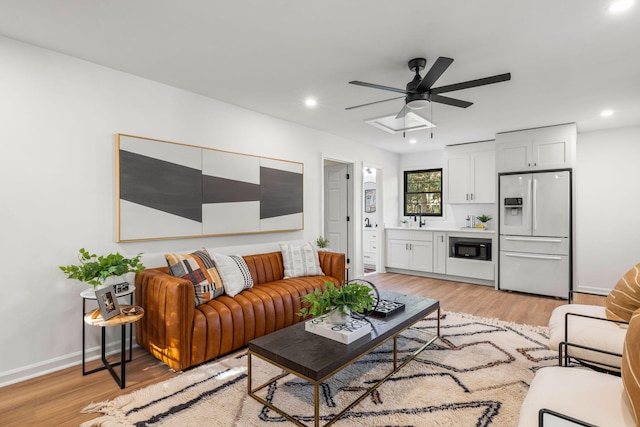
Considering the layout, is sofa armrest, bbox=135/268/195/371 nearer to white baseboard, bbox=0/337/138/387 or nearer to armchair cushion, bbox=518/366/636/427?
white baseboard, bbox=0/337/138/387

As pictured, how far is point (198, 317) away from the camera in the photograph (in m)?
2.51

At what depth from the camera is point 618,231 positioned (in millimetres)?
4758

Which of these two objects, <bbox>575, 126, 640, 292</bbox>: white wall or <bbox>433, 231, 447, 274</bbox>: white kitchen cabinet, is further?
<bbox>433, 231, 447, 274</bbox>: white kitchen cabinet

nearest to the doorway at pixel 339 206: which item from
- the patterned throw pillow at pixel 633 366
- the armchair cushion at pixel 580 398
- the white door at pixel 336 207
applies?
the white door at pixel 336 207

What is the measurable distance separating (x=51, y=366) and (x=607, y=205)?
6.97 metres

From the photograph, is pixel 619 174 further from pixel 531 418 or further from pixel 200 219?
pixel 200 219

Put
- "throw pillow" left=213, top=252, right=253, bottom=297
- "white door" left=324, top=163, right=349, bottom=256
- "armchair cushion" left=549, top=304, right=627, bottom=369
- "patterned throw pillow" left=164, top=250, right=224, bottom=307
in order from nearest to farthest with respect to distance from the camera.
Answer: "armchair cushion" left=549, top=304, right=627, bottom=369
"patterned throw pillow" left=164, top=250, right=224, bottom=307
"throw pillow" left=213, top=252, right=253, bottom=297
"white door" left=324, top=163, right=349, bottom=256

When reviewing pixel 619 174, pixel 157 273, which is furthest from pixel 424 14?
pixel 619 174

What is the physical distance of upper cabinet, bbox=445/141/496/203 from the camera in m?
5.59

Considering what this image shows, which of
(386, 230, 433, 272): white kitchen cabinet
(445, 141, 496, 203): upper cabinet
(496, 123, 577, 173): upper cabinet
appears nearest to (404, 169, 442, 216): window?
(445, 141, 496, 203): upper cabinet

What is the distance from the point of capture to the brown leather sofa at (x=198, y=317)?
243 cm

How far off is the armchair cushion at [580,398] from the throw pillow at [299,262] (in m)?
2.62

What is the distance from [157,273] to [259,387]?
1322mm

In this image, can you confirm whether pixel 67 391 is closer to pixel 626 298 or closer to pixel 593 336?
pixel 593 336
